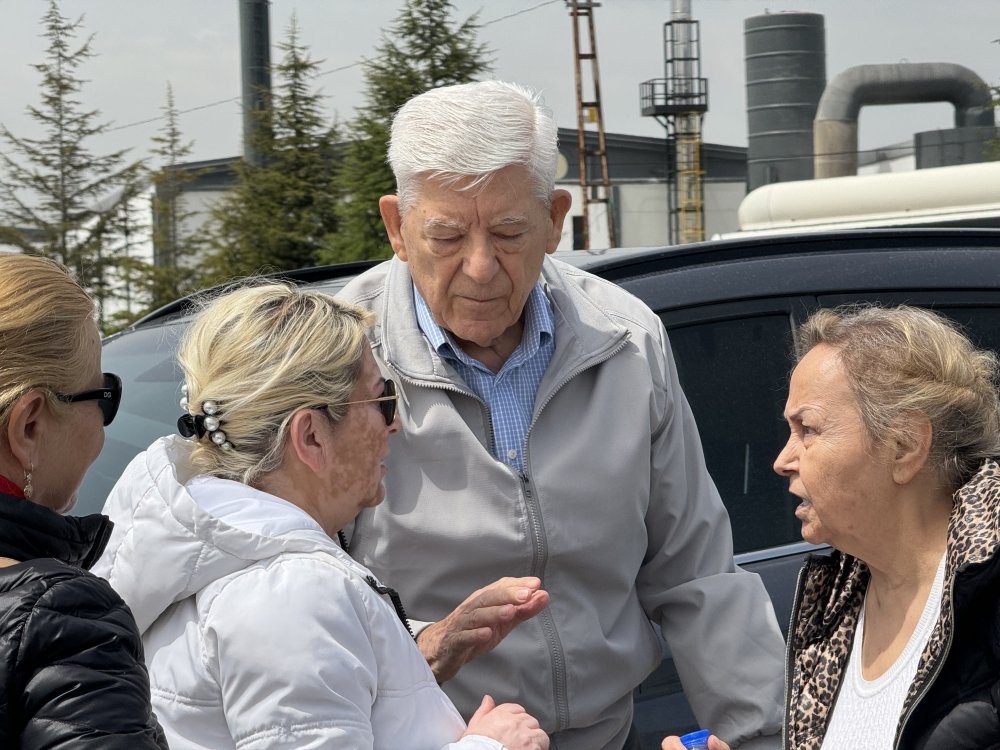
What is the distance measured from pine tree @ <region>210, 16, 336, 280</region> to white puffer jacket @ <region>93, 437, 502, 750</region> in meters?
10.2

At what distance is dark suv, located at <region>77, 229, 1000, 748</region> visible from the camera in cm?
307

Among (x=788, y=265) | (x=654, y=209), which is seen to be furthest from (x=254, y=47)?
(x=654, y=209)

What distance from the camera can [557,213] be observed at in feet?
8.59

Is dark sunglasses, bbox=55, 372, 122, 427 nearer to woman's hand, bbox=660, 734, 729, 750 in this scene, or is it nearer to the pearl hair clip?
the pearl hair clip

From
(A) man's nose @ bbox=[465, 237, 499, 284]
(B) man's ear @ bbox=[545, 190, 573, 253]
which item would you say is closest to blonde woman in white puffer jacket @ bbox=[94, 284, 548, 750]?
(A) man's nose @ bbox=[465, 237, 499, 284]

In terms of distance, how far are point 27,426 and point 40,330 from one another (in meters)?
0.13

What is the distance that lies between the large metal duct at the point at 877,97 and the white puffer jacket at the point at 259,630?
86.5 feet

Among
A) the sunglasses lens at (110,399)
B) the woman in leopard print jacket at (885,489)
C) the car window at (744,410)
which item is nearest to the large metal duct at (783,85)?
the car window at (744,410)

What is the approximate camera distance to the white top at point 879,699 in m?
2.13

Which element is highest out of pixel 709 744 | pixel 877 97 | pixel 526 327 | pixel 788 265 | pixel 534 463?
pixel 877 97

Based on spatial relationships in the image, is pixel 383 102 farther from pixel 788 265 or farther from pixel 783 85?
pixel 783 85

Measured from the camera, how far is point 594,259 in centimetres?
318

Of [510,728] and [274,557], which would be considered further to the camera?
[510,728]

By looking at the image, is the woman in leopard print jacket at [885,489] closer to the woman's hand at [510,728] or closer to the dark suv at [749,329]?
the woman's hand at [510,728]
